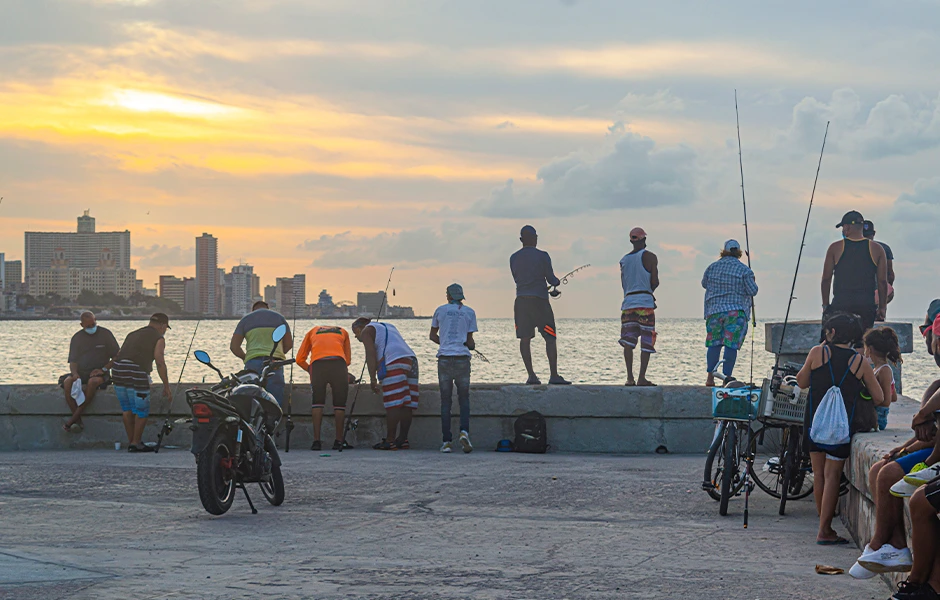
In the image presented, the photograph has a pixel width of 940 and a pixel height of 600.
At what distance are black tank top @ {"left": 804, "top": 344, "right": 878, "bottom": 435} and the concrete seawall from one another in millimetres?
5853

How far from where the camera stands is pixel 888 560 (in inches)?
235

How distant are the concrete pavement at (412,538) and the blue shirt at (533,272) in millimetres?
2901

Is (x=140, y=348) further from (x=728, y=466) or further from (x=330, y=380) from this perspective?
(x=728, y=466)

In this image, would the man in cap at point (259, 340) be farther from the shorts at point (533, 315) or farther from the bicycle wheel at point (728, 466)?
the bicycle wheel at point (728, 466)

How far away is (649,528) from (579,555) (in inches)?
→ 51.2

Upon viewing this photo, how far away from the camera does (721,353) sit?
48.1 feet

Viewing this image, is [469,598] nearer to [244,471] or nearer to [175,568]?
[175,568]

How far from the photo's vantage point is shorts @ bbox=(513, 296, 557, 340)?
14.7 meters

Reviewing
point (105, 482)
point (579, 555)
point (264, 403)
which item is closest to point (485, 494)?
point (264, 403)

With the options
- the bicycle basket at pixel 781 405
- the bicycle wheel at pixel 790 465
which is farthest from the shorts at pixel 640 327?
the bicycle basket at pixel 781 405

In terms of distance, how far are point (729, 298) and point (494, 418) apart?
318cm

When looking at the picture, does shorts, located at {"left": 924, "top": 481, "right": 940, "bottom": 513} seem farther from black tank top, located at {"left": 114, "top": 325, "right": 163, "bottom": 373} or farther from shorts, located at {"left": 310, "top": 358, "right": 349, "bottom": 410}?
black tank top, located at {"left": 114, "top": 325, "right": 163, "bottom": 373}

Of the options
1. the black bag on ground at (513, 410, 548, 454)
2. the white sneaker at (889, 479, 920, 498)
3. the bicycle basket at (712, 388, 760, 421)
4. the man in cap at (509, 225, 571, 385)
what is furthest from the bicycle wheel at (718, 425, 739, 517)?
the man in cap at (509, 225, 571, 385)

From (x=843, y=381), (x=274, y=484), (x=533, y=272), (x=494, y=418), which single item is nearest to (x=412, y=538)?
(x=274, y=484)
